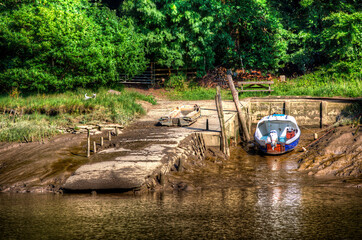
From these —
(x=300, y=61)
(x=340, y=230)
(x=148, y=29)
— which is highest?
(x=148, y=29)

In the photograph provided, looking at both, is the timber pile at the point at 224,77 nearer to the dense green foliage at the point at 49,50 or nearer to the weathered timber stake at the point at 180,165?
the dense green foliage at the point at 49,50

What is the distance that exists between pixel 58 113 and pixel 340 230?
49.4 feet

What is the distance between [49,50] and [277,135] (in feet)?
40.8

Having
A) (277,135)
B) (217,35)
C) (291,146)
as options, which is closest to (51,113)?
(277,135)

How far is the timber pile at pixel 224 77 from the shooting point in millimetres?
35688

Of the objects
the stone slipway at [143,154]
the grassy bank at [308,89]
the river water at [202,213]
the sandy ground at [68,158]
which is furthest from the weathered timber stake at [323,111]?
the river water at [202,213]

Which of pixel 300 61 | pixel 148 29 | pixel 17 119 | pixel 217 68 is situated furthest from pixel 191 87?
pixel 17 119

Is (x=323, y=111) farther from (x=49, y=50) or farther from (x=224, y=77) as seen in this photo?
(x=49, y=50)

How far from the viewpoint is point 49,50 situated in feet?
79.9

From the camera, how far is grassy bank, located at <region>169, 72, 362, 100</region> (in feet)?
96.3

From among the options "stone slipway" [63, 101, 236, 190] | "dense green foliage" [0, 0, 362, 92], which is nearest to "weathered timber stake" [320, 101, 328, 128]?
"dense green foliage" [0, 0, 362, 92]

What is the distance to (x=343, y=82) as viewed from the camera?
31.3 meters

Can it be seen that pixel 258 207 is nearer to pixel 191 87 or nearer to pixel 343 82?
pixel 343 82

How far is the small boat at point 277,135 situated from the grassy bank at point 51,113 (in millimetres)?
6621
